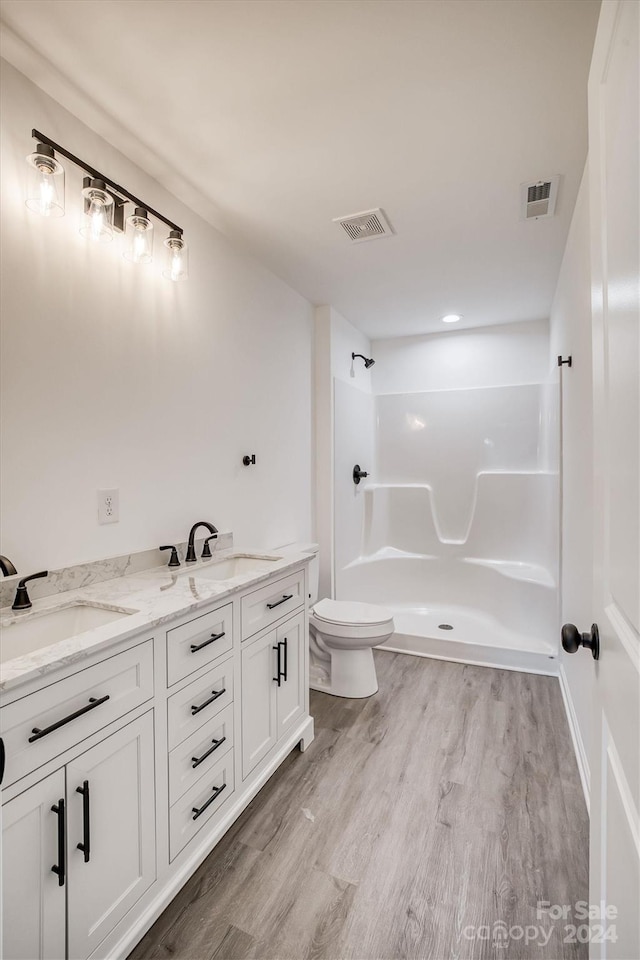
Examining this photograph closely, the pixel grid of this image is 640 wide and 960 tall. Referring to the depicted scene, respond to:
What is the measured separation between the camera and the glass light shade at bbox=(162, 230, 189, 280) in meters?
1.89

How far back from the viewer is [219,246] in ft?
7.76

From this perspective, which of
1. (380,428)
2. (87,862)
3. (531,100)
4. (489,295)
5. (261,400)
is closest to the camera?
(87,862)

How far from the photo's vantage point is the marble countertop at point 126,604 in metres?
0.98

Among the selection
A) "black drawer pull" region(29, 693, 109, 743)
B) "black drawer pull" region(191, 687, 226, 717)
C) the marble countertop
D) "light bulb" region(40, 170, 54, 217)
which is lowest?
"black drawer pull" region(191, 687, 226, 717)

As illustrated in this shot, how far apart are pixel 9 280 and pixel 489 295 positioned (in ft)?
9.47

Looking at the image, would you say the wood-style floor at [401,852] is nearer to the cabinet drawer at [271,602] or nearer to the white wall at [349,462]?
the cabinet drawer at [271,602]

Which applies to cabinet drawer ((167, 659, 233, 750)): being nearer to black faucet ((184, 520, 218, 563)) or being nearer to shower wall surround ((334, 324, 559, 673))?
black faucet ((184, 520, 218, 563))

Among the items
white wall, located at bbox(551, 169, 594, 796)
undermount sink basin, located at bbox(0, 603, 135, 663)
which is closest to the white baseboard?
white wall, located at bbox(551, 169, 594, 796)

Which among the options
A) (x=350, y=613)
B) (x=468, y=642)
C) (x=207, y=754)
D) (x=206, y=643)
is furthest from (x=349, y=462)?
(x=207, y=754)

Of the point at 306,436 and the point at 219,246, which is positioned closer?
the point at 219,246

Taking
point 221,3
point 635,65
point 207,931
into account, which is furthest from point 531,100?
point 207,931

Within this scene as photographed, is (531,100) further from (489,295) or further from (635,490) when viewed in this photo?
(489,295)

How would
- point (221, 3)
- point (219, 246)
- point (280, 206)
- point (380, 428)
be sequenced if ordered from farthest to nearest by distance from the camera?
1. point (380, 428)
2. point (219, 246)
3. point (280, 206)
4. point (221, 3)

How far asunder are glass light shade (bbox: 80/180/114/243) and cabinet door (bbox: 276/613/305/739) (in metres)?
1.60
